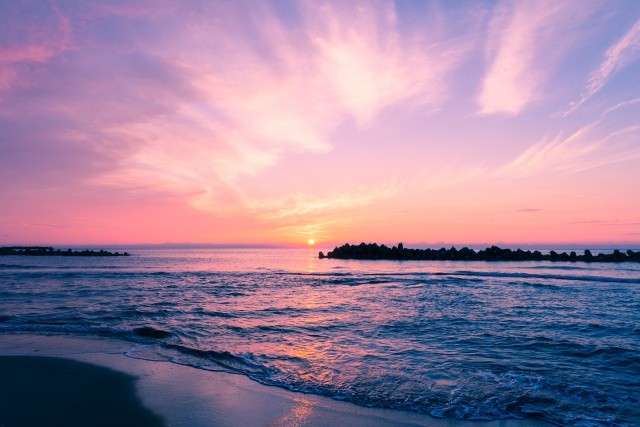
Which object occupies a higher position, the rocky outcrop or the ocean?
the rocky outcrop

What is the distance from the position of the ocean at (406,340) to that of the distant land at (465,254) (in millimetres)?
32935

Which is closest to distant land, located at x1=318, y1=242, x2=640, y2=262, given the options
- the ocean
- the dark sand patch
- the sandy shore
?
the ocean

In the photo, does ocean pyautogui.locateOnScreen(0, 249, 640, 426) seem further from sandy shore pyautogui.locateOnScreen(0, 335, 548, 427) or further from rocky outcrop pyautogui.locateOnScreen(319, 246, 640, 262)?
rocky outcrop pyautogui.locateOnScreen(319, 246, 640, 262)

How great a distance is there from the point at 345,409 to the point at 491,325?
26.3ft

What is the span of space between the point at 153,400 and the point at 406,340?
654 centimetres

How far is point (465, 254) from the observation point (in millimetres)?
57344

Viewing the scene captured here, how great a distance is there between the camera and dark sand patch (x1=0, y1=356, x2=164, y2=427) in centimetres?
560

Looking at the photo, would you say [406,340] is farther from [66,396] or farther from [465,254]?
[465,254]

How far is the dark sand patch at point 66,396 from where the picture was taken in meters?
5.60

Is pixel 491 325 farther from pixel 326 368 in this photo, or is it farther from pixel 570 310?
pixel 326 368

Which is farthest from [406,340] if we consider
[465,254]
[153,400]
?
[465,254]

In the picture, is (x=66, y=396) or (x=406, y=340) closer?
(x=66, y=396)

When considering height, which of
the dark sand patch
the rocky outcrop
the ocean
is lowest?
the dark sand patch

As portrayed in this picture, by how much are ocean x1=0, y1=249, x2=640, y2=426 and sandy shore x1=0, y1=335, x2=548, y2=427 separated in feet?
1.50
